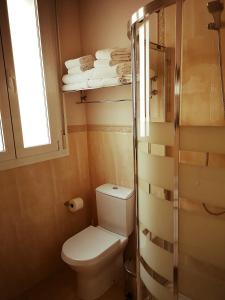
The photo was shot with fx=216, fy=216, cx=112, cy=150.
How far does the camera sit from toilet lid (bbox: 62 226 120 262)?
158cm

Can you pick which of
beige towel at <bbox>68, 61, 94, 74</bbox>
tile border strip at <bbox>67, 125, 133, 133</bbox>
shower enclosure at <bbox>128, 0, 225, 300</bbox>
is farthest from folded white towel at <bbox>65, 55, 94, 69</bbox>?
shower enclosure at <bbox>128, 0, 225, 300</bbox>

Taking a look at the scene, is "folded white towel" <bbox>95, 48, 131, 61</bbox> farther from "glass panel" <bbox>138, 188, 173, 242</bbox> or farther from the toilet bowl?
the toilet bowl

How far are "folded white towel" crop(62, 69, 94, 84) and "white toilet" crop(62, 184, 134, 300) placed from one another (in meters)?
0.97

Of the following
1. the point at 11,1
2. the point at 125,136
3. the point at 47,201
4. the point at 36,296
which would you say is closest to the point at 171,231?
the point at 125,136

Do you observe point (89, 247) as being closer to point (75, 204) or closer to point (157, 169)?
point (75, 204)

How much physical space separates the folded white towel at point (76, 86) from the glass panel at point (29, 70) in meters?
0.19

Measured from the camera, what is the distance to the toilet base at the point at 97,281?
1.69 metres

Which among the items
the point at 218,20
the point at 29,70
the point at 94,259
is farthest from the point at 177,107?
the point at 29,70

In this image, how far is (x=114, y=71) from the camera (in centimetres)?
154

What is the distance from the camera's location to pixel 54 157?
6.31ft

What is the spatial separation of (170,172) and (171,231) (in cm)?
31

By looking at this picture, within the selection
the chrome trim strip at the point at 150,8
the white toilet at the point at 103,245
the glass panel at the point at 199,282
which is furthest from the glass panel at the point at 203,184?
the white toilet at the point at 103,245

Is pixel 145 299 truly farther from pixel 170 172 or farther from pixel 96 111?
pixel 96 111

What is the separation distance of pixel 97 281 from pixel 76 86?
1599mm
